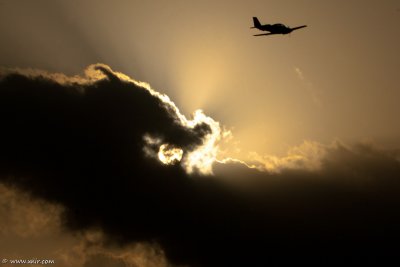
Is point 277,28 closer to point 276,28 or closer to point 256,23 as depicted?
point 276,28

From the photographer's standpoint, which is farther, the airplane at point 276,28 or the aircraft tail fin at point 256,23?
the aircraft tail fin at point 256,23

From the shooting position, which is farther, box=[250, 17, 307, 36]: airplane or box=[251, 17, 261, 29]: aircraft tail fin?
box=[251, 17, 261, 29]: aircraft tail fin

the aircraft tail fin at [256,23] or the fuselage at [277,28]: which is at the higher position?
the aircraft tail fin at [256,23]

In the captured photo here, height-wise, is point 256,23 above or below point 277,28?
above

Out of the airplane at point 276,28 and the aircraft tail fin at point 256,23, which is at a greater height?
the aircraft tail fin at point 256,23

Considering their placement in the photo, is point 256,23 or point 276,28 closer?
point 276,28

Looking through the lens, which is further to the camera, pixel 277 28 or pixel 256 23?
pixel 256 23

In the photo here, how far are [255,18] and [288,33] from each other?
945 centimetres

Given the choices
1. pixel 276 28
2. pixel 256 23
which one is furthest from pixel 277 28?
pixel 256 23

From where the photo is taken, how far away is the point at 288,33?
212ft

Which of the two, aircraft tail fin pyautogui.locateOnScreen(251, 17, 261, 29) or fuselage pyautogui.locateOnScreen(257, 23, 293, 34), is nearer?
fuselage pyautogui.locateOnScreen(257, 23, 293, 34)

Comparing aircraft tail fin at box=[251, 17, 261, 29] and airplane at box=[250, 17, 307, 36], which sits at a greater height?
aircraft tail fin at box=[251, 17, 261, 29]

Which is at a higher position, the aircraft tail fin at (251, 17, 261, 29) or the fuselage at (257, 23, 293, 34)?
the aircraft tail fin at (251, 17, 261, 29)

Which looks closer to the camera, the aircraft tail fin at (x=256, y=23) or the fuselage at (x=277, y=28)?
the fuselage at (x=277, y=28)
